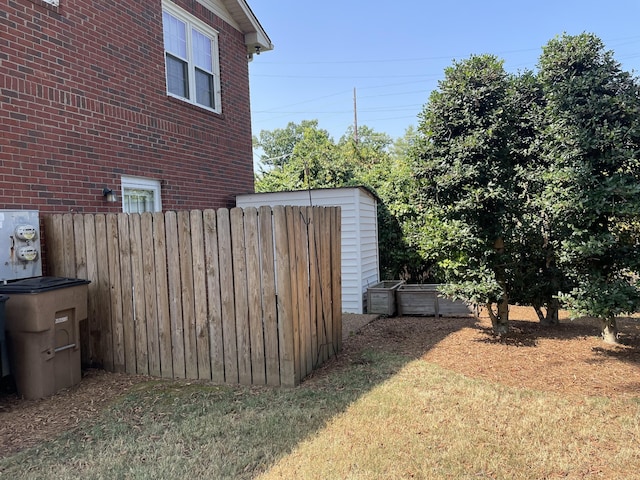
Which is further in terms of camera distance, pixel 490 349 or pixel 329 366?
pixel 490 349

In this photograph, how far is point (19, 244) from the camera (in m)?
4.77

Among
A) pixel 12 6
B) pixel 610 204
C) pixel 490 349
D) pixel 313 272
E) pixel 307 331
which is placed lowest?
pixel 490 349

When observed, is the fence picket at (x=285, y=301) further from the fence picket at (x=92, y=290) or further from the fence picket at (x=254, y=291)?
the fence picket at (x=92, y=290)

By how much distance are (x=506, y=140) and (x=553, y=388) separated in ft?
11.1

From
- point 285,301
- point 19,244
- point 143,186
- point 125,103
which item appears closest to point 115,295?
point 19,244

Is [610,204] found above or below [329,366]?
above

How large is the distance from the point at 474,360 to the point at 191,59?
697cm

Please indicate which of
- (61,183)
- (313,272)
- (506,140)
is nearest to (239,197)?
(61,183)

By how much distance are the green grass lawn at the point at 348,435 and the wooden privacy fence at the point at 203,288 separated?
382mm

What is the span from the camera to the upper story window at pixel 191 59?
761 cm

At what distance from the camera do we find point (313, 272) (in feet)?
16.5

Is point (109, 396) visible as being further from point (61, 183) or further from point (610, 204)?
point (610, 204)

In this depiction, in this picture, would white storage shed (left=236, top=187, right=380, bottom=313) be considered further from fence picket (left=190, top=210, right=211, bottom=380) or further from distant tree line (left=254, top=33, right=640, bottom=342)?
fence picket (left=190, top=210, right=211, bottom=380)

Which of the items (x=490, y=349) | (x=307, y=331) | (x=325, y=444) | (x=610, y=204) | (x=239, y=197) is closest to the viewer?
(x=325, y=444)
